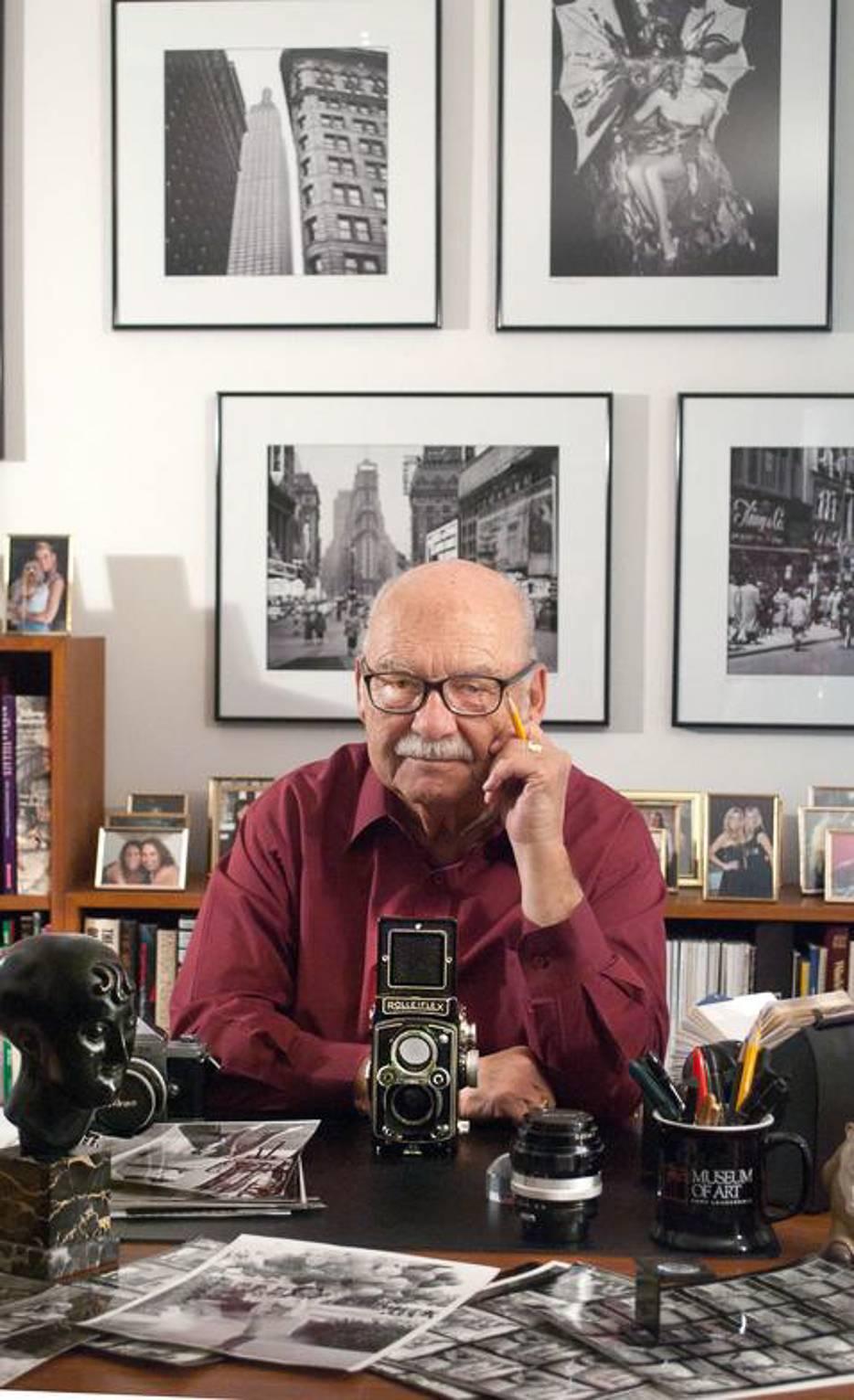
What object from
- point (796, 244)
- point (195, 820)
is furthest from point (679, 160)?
point (195, 820)

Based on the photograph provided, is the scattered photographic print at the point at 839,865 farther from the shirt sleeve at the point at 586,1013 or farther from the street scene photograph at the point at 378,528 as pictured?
the shirt sleeve at the point at 586,1013

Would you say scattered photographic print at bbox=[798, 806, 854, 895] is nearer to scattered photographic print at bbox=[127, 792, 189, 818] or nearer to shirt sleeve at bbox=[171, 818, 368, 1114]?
scattered photographic print at bbox=[127, 792, 189, 818]

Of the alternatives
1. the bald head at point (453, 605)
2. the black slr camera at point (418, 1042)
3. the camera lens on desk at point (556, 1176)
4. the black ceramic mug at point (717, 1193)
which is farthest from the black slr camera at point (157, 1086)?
the bald head at point (453, 605)

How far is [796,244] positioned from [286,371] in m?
1.00

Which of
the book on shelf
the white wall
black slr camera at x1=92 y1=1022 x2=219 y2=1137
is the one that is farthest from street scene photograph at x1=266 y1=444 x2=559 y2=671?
black slr camera at x1=92 y1=1022 x2=219 y2=1137

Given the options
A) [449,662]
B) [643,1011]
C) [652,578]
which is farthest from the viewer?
[652,578]

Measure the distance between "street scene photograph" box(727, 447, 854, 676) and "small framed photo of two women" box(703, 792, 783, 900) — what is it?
270 millimetres

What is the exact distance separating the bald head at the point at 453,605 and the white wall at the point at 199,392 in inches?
49.7

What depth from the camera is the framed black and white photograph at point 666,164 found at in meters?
3.42

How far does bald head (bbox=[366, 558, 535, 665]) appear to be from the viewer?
2.18m

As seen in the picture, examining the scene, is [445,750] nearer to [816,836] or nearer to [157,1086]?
[157,1086]

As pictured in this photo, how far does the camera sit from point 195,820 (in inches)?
138

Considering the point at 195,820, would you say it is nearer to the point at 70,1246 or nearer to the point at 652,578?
the point at 652,578

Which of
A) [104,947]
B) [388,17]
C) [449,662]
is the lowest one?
[104,947]
